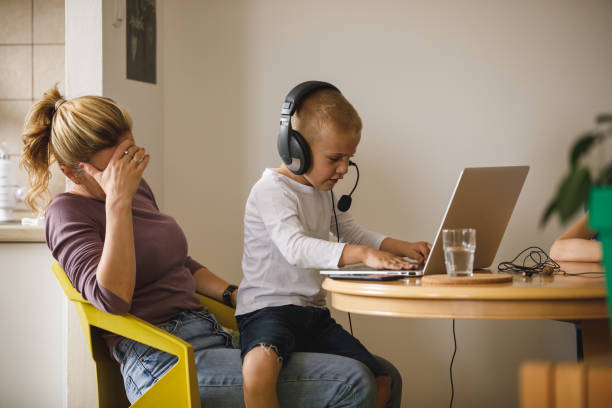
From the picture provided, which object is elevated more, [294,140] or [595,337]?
[294,140]

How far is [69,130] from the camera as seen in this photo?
1446mm

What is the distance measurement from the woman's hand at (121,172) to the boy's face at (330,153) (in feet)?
1.43

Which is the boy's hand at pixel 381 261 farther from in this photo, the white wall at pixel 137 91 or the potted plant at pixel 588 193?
the white wall at pixel 137 91

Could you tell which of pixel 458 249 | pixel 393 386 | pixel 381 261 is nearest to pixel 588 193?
pixel 458 249

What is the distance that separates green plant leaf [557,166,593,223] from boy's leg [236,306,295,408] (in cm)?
79

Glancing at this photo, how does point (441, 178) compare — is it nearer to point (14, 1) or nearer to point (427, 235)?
point (427, 235)

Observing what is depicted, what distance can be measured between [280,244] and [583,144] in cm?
87

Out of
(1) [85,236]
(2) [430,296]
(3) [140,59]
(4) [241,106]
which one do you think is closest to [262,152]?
(4) [241,106]

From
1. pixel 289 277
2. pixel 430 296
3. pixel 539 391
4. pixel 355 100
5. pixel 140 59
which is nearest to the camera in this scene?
pixel 539 391

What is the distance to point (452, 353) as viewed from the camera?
7.70 feet

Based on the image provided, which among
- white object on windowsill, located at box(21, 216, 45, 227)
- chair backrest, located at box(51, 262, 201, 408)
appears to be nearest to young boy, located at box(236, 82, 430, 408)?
chair backrest, located at box(51, 262, 201, 408)

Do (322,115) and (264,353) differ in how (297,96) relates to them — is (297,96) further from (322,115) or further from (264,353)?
(264,353)

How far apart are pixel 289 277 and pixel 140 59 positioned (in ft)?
3.54

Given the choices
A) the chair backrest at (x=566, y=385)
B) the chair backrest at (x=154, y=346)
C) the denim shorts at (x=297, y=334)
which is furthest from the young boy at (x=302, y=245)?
the chair backrest at (x=566, y=385)
